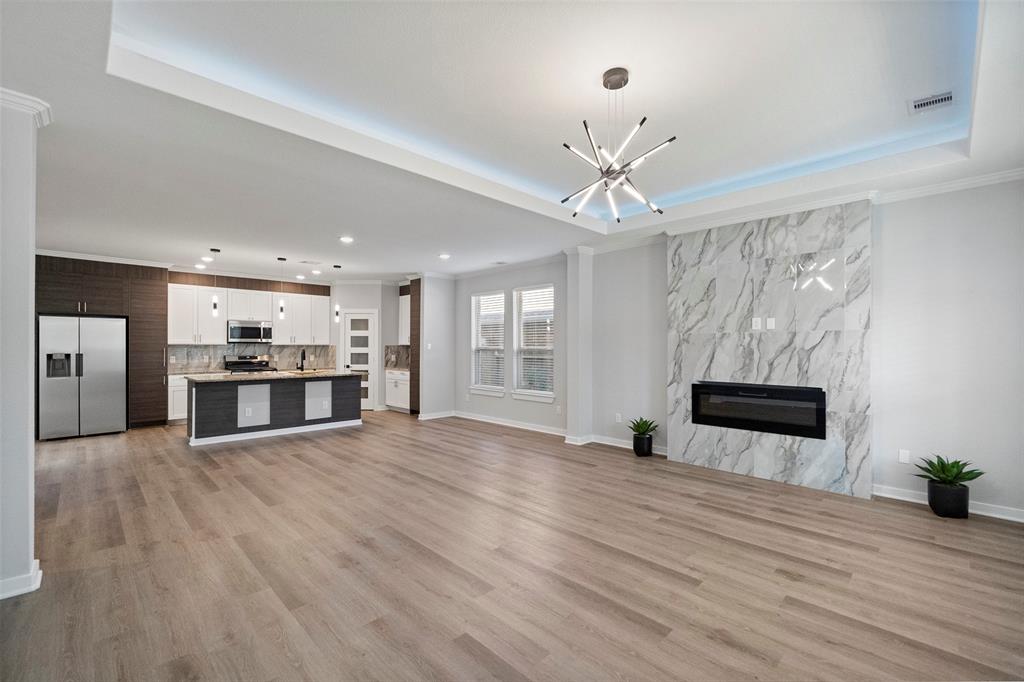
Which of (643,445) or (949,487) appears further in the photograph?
(643,445)

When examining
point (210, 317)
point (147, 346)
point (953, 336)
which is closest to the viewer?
point (953, 336)

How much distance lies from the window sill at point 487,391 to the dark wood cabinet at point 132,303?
208 inches

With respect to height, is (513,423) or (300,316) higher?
(300,316)

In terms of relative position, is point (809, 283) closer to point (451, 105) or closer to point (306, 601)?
point (451, 105)

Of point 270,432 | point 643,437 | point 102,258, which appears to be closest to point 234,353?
point 102,258

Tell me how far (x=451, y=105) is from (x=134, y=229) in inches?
188

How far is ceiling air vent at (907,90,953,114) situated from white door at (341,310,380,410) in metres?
8.78

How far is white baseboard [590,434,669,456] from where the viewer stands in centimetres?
567

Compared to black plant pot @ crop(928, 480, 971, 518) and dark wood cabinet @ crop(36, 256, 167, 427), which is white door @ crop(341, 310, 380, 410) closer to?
dark wood cabinet @ crop(36, 256, 167, 427)

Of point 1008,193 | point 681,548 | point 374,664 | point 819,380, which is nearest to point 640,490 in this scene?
point 681,548

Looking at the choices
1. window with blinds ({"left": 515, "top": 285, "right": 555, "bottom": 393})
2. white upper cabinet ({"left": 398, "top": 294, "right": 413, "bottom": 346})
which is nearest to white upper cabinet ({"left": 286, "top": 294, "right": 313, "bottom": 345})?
white upper cabinet ({"left": 398, "top": 294, "right": 413, "bottom": 346})

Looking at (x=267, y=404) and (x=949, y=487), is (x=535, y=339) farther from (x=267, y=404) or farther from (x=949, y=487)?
(x=949, y=487)

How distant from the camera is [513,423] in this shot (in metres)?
7.77

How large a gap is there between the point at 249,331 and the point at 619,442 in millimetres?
7166
